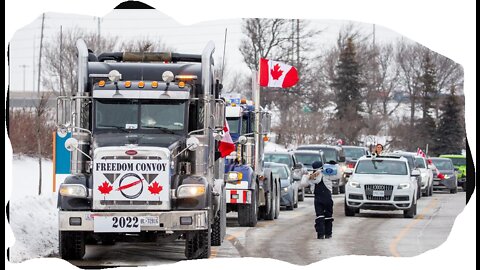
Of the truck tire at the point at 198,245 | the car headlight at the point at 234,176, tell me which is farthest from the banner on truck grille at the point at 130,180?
the car headlight at the point at 234,176

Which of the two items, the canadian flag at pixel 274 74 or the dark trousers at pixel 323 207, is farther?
the canadian flag at pixel 274 74

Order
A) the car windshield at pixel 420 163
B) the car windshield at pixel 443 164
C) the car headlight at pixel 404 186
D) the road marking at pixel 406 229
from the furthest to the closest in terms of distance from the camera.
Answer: the car windshield at pixel 443 164 → the car windshield at pixel 420 163 → the car headlight at pixel 404 186 → the road marking at pixel 406 229

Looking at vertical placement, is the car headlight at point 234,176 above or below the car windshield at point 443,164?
above

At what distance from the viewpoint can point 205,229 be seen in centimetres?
1587

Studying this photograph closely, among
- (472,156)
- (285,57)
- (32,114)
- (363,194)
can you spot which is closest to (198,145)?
(472,156)

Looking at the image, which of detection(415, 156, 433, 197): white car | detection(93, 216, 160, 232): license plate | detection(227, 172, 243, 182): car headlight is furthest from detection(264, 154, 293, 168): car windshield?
detection(93, 216, 160, 232): license plate

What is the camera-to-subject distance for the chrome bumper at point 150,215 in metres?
15.4

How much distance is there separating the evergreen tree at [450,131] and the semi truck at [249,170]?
35.3 metres

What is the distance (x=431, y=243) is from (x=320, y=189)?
7.81 feet

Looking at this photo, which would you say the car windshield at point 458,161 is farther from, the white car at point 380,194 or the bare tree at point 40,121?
the bare tree at point 40,121

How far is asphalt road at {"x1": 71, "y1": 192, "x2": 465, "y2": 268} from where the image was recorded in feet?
56.1

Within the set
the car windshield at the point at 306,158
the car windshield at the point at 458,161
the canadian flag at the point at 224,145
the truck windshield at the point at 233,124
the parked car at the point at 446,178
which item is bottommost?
the parked car at the point at 446,178

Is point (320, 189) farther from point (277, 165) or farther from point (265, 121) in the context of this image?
point (277, 165)

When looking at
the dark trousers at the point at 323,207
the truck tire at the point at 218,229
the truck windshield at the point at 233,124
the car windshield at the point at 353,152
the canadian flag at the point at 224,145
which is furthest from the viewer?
the car windshield at the point at 353,152
